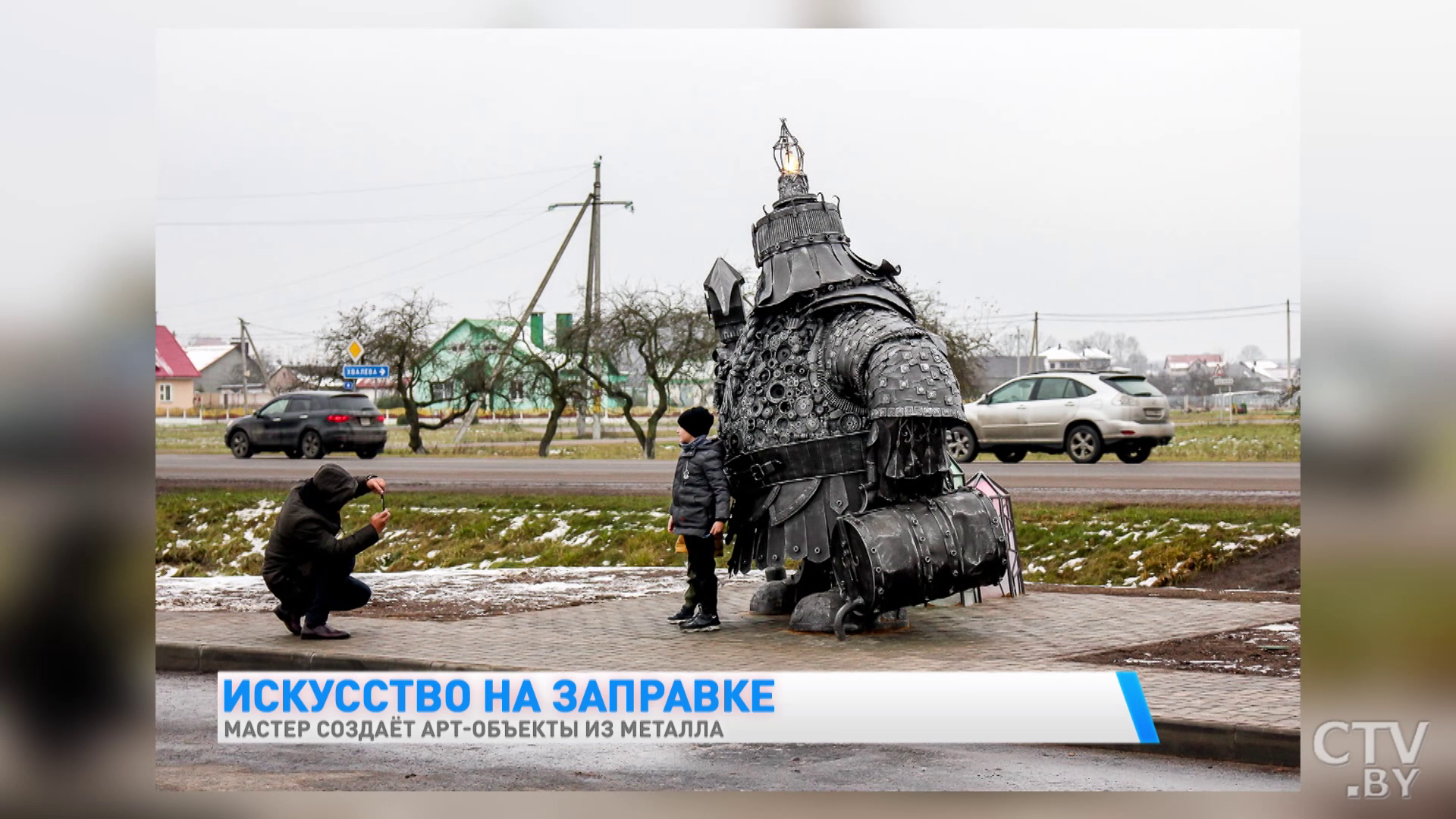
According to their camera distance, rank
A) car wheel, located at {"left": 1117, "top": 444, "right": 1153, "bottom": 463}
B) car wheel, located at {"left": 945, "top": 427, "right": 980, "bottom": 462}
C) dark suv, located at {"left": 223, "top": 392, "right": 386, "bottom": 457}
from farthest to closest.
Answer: dark suv, located at {"left": 223, "top": 392, "right": 386, "bottom": 457}
car wheel, located at {"left": 1117, "top": 444, "right": 1153, "bottom": 463}
car wheel, located at {"left": 945, "top": 427, "right": 980, "bottom": 462}

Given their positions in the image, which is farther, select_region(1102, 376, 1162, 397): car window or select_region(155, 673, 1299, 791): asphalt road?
select_region(1102, 376, 1162, 397): car window

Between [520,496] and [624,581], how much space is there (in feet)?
13.0

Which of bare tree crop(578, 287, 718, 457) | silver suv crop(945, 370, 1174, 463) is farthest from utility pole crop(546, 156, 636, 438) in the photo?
silver suv crop(945, 370, 1174, 463)

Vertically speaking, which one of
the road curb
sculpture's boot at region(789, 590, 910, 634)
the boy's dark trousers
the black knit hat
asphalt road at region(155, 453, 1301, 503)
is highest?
the black knit hat

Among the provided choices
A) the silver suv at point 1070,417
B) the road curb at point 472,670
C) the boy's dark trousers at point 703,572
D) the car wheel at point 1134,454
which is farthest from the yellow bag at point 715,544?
the car wheel at point 1134,454

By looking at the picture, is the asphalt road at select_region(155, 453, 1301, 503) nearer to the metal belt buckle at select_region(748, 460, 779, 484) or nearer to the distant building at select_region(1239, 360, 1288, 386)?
the distant building at select_region(1239, 360, 1288, 386)

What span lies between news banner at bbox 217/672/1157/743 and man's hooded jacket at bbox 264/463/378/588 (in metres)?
2.15

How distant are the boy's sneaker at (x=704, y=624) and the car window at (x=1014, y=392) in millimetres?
9692

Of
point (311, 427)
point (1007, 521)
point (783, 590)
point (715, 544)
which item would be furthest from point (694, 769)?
point (311, 427)

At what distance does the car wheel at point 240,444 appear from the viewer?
63.0 feet

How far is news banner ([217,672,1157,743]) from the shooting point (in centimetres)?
570
